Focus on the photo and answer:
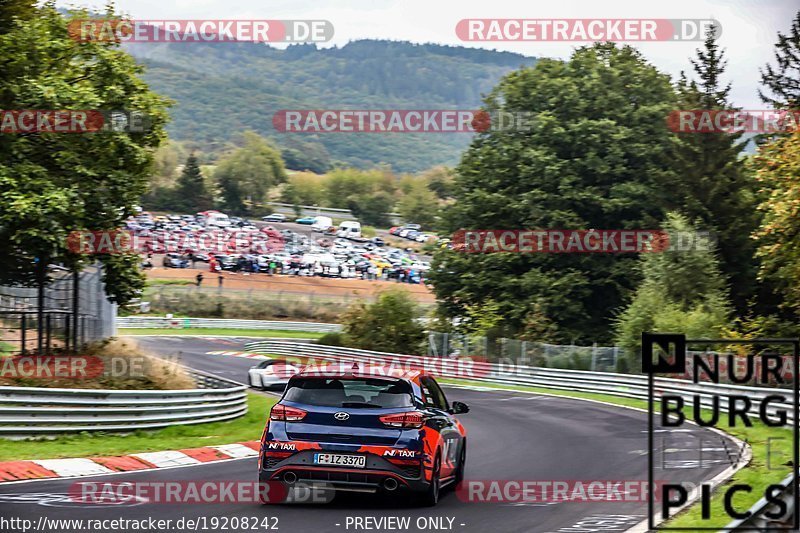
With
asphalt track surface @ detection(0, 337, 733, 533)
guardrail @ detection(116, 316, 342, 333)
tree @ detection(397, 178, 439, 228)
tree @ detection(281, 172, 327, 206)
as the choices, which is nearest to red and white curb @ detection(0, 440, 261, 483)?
asphalt track surface @ detection(0, 337, 733, 533)

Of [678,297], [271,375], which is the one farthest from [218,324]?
[271,375]

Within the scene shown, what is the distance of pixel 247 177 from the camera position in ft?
514

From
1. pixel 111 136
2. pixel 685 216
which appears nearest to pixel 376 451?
pixel 111 136

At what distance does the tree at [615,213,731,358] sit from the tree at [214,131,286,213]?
106m

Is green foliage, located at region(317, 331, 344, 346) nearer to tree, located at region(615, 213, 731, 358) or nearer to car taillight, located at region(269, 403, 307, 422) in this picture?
tree, located at region(615, 213, 731, 358)

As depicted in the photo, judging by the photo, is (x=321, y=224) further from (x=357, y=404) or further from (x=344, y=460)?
(x=344, y=460)

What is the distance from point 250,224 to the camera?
411 ft

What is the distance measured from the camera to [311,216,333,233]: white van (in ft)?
414

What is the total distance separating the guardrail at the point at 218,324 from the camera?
70.2 meters

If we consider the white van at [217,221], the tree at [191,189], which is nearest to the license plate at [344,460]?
the white van at [217,221]

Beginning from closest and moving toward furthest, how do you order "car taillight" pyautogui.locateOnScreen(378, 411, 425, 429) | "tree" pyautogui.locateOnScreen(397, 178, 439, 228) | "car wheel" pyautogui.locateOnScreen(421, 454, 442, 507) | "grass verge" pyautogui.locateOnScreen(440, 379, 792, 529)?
1. "grass verge" pyautogui.locateOnScreen(440, 379, 792, 529)
2. "car taillight" pyautogui.locateOnScreen(378, 411, 425, 429)
3. "car wheel" pyautogui.locateOnScreen(421, 454, 442, 507)
4. "tree" pyautogui.locateOnScreen(397, 178, 439, 228)

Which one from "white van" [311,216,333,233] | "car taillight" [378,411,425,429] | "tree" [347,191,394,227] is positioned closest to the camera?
"car taillight" [378,411,425,429]

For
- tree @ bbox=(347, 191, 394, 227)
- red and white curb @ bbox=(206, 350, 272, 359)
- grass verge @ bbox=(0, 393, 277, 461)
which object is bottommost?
red and white curb @ bbox=(206, 350, 272, 359)

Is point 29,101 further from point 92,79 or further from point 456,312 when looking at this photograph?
point 456,312
